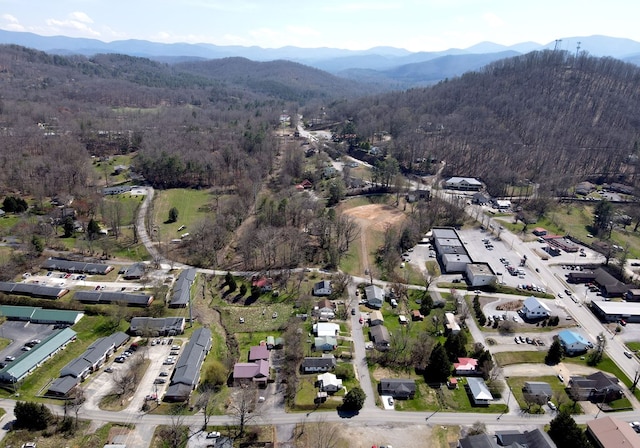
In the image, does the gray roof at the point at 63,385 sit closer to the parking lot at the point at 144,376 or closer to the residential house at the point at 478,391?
the parking lot at the point at 144,376

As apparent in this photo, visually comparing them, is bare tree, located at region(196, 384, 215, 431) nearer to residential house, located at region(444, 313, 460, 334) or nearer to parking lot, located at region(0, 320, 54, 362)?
parking lot, located at region(0, 320, 54, 362)

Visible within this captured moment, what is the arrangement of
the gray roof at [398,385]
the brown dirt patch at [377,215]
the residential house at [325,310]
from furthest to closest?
the brown dirt patch at [377,215], the residential house at [325,310], the gray roof at [398,385]

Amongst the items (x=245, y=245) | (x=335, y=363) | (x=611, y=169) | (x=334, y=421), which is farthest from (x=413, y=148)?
(x=334, y=421)

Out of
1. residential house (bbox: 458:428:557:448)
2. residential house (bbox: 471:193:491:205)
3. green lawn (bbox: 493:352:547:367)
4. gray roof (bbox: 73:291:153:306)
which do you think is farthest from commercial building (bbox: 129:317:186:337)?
residential house (bbox: 471:193:491:205)

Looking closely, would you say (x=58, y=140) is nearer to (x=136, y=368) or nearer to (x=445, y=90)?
(x=136, y=368)

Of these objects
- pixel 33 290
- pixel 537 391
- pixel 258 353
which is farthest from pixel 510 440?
pixel 33 290

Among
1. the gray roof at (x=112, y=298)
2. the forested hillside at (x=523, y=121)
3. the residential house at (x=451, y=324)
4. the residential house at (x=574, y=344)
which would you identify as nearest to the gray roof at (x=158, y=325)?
the gray roof at (x=112, y=298)

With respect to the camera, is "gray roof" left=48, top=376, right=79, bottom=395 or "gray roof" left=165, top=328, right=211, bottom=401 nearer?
"gray roof" left=48, top=376, right=79, bottom=395
